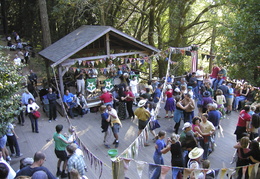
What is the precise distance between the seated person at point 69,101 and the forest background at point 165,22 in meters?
6.51

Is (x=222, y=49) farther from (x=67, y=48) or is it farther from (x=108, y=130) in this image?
(x=67, y=48)

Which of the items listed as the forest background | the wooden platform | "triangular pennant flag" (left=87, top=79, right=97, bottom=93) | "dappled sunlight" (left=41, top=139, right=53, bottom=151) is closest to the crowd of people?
the wooden platform

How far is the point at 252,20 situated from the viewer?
6809 millimetres

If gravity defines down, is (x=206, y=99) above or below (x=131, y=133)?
above

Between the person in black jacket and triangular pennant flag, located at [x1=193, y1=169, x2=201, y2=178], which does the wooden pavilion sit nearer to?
the person in black jacket

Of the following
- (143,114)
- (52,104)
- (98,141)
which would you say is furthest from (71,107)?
(143,114)

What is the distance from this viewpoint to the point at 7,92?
6809 mm

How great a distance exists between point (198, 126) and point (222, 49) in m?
2.88

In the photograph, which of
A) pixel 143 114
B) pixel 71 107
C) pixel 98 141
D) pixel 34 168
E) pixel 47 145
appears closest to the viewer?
pixel 34 168

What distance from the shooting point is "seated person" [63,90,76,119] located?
1108 centimetres

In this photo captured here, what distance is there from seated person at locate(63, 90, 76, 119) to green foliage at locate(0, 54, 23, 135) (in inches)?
149

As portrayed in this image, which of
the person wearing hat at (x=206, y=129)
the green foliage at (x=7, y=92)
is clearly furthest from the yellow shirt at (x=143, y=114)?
the green foliage at (x=7, y=92)

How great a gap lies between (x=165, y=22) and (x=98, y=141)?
1555 cm

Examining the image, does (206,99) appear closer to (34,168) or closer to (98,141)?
(98,141)
